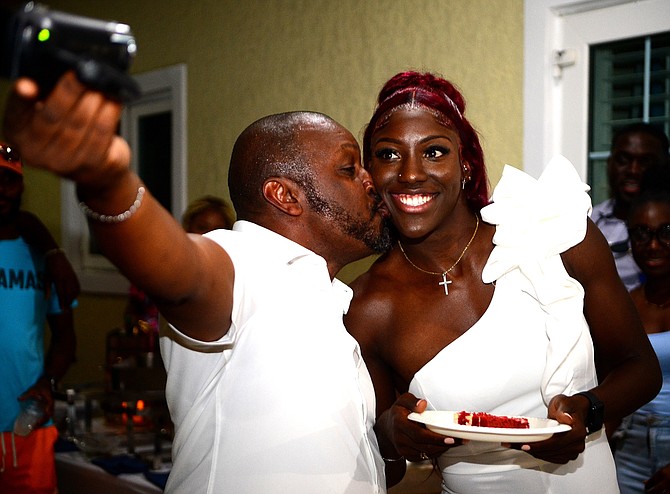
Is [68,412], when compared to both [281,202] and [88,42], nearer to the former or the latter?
[281,202]

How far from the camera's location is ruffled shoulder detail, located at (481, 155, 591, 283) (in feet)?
5.74

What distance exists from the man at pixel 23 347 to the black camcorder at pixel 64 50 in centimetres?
219

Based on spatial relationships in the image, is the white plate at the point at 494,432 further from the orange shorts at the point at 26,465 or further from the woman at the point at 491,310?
the orange shorts at the point at 26,465

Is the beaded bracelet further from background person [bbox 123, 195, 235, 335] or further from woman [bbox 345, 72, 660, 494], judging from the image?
background person [bbox 123, 195, 235, 335]

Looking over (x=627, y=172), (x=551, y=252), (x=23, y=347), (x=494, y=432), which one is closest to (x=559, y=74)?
(x=627, y=172)

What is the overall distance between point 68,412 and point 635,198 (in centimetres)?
249

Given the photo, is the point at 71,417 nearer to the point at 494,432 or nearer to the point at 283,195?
the point at 283,195

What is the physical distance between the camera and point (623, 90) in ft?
10.3

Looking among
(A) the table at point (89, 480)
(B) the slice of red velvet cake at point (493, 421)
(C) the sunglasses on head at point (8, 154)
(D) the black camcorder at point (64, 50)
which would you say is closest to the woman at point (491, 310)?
(B) the slice of red velvet cake at point (493, 421)

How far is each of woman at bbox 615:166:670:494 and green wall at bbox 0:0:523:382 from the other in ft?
2.11

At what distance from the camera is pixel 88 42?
2.50 feet

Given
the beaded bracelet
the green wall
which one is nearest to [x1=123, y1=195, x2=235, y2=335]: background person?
the green wall

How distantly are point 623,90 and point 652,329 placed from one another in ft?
3.48

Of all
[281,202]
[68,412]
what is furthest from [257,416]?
[68,412]
